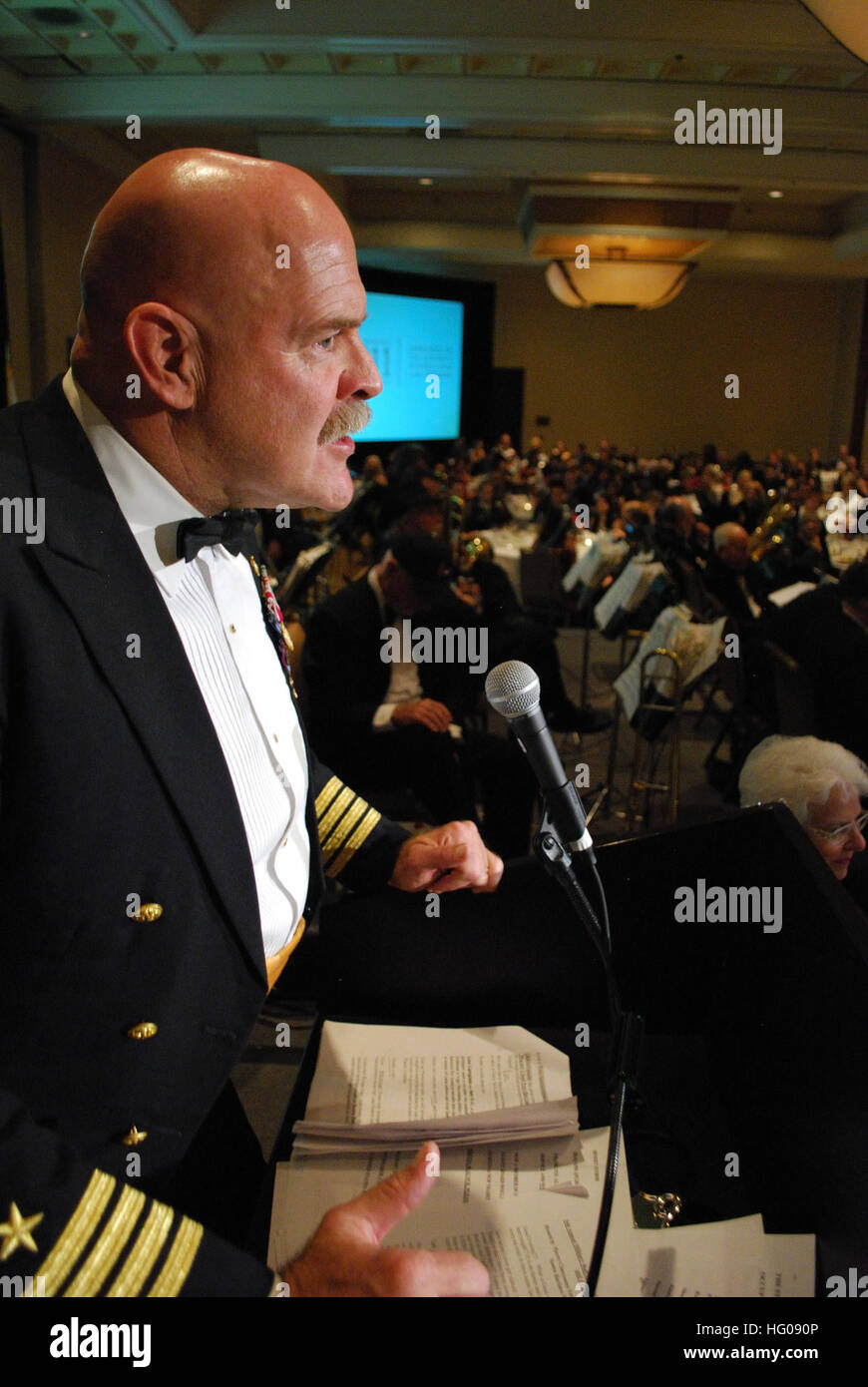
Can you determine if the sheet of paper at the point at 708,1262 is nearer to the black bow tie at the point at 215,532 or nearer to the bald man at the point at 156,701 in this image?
the bald man at the point at 156,701

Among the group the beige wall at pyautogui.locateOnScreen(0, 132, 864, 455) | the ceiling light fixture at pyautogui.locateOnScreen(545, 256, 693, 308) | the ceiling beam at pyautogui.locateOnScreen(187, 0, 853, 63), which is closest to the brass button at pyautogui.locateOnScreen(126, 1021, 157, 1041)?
the ceiling beam at pyautogui.locateOnScreen(187, 0, 853, 63)

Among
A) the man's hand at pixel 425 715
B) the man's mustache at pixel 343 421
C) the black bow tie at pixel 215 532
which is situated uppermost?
the man's mustache at pixel 343 421

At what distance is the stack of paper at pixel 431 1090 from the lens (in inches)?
45.9

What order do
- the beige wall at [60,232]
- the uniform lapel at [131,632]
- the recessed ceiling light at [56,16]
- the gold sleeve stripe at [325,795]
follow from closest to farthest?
the uniform lapel at [131,632], the gold sleeve stripe at [325,795], the recessed ceiling light at [56,16], the beige wall at [60,232]

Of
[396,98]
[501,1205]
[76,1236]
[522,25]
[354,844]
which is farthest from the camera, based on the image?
[396,98]

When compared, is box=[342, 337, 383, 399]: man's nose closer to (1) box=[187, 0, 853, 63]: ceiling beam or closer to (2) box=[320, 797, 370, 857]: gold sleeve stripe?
(2) box=[320, 797, 370, 857]: gold sleeve stripe

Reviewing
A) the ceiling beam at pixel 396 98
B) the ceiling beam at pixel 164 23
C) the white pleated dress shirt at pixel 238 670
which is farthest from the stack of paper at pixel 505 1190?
the ceiling beam at pixel 396 98

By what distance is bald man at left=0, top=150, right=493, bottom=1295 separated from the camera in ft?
2.64

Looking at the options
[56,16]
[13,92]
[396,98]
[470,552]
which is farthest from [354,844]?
[13,92]

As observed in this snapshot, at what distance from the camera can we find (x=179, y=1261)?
0.78 m

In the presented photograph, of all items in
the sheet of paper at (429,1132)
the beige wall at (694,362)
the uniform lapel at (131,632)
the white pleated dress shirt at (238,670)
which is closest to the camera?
the uniform lapel at (131,632)

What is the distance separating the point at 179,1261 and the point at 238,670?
61cm

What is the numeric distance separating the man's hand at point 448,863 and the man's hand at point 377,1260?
551 millimetres

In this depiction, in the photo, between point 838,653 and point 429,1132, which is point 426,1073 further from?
point 838,653
